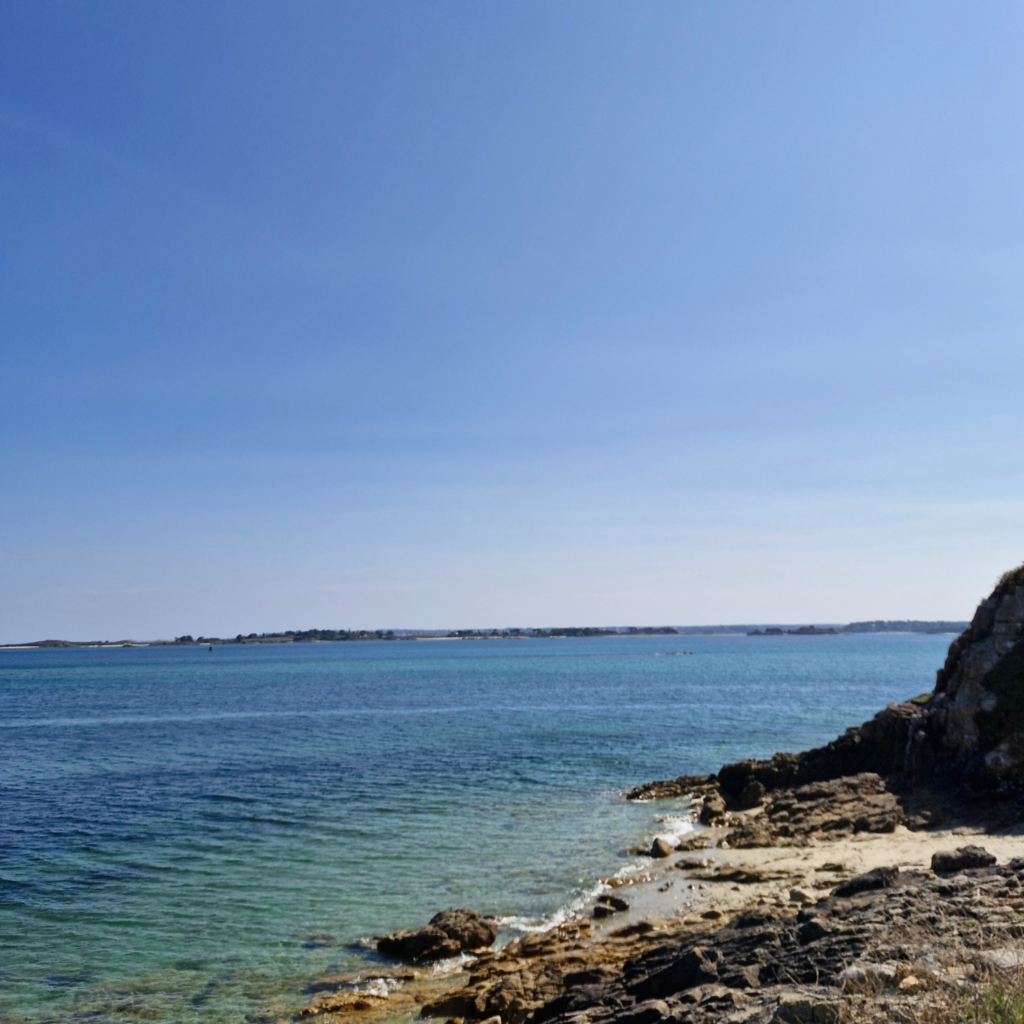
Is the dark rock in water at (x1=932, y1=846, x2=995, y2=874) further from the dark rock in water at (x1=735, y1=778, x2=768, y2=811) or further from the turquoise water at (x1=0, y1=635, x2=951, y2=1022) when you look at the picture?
the dark rock in water at (x1=735, y1=778, x2=768, y2=811)

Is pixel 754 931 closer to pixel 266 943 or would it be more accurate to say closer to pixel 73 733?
pixel 266 943

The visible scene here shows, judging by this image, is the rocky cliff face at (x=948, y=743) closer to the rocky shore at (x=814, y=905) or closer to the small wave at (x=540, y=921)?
the rocky shore at (x=814, y=905)

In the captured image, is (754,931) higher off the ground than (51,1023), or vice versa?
(754,931)

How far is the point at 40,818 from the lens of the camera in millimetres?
31781

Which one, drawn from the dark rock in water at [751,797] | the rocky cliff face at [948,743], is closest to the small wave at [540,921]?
the rocky cliff face at [948,743]

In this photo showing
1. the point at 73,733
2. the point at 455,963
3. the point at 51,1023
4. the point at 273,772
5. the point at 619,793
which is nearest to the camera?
the point at 51,1023

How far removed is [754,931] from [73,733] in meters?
59.1

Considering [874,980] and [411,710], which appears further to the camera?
[411,710]

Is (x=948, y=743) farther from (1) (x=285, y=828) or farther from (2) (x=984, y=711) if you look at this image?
(1) (x=285, y=828)

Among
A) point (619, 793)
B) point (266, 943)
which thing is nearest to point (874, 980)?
point (266, 943)

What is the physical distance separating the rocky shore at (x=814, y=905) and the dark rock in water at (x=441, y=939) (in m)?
0.04

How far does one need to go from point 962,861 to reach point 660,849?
1077 centimetres

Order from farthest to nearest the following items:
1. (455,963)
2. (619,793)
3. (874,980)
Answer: (619,793)
(455,963)
(874,980)

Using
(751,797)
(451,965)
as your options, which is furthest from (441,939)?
(751,797)
